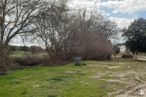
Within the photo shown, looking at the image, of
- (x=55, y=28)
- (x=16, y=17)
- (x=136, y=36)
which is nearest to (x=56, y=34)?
(x=55, y=28)

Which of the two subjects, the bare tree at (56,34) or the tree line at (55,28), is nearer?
the tree line at (55,28)

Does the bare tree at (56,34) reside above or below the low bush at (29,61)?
above

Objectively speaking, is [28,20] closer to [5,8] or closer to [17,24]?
[17,24]

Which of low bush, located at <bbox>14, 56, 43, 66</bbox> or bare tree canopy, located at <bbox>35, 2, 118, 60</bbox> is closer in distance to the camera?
bare tree canopy, located at <bbox>35, 2, 118, 60</bbox>

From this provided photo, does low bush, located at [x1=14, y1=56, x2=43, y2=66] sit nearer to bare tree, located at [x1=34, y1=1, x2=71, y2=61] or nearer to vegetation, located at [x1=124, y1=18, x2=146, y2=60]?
bare tree, located at [x1=34, y1=1, x2=71, y2=61]

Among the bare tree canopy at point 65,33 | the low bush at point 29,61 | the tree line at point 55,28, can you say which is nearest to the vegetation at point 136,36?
the tree line at point 55,28

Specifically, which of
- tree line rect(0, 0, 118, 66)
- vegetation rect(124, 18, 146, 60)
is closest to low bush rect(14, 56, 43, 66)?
tree line rect(0, 0, 118, 66)

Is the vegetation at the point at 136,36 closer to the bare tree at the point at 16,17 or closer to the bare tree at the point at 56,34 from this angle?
the bare tree at the point at 56,34

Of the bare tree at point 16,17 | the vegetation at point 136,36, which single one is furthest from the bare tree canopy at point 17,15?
the vegetation at point 136,36

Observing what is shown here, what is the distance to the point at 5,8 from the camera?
97.8 ft

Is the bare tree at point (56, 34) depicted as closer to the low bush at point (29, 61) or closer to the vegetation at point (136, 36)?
the low bush at point (29, 61)

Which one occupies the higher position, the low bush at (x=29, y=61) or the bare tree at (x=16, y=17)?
the bare tree at (x=16, y=17)

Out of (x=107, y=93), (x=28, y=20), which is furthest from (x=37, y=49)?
(x=107, y=93)

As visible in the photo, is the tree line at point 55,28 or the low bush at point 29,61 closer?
the tree line at point 55,28
